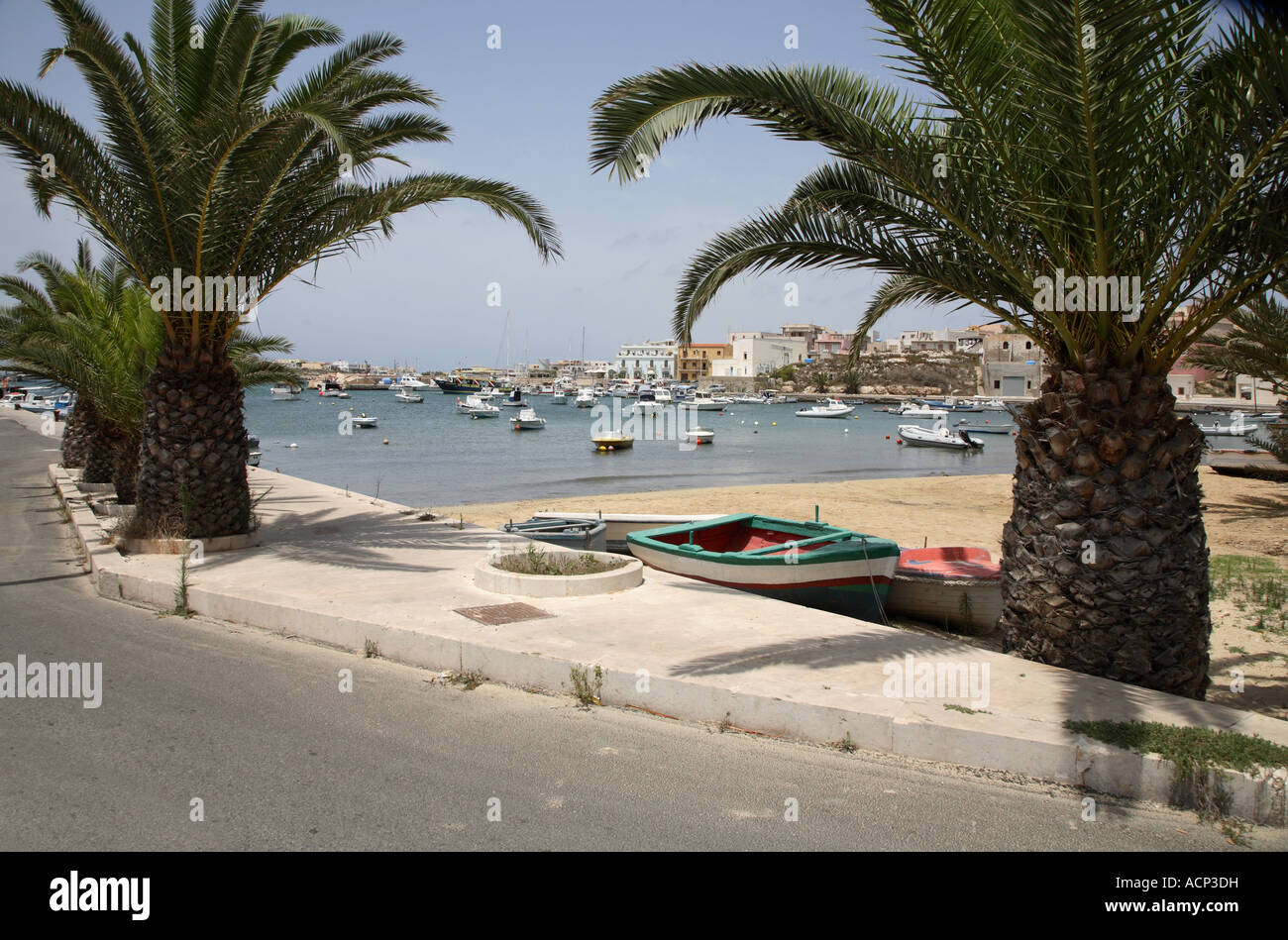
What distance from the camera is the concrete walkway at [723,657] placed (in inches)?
183

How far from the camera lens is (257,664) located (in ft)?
21.0

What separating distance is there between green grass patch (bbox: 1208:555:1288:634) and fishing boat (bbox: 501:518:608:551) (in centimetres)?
667

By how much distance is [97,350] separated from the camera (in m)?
13.7

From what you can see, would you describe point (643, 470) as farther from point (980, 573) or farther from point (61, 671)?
point (61, 671)

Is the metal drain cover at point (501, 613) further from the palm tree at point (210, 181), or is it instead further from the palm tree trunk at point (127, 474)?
the palm tree trunk at point (127, 474)

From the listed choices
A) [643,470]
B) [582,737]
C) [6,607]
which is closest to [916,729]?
[582,737]

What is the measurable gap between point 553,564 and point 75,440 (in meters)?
16.1

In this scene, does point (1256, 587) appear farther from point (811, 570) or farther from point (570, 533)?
point (570, 533)

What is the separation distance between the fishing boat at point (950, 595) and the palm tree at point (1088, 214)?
2.71m

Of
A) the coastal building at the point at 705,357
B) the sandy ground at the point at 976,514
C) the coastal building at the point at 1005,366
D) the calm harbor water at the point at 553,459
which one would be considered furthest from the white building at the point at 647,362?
the sandy ground at the point at 976,514

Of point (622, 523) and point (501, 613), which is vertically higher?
point (622, 523)

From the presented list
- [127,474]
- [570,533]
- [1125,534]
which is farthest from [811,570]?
[127,474]
